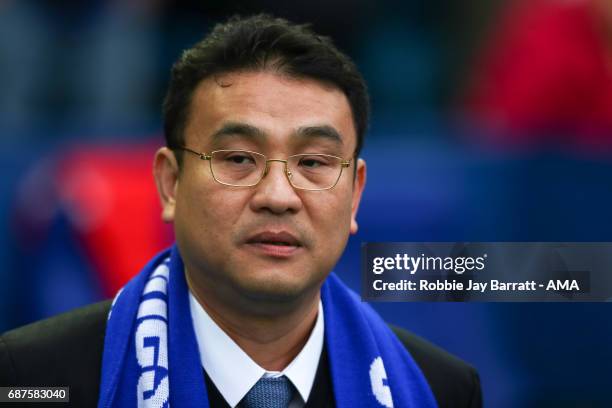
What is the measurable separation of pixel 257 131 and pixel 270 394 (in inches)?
29.2

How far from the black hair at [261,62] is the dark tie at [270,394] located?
27.5 inches

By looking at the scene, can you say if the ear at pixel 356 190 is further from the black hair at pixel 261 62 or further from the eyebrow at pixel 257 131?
the eyebrow at pixel 257 131

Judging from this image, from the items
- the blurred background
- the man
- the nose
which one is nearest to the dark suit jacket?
the man

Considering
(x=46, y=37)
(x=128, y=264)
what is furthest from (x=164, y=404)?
(x=46, y=37)

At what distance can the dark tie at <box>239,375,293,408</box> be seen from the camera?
2777mm

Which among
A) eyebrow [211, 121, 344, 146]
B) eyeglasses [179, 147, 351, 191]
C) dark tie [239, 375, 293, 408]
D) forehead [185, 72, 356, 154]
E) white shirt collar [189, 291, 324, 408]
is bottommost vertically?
dark tie [239, 375, 293, 408]

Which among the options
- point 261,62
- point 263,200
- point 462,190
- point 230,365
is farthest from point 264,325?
point 462,190

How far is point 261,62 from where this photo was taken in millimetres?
2809

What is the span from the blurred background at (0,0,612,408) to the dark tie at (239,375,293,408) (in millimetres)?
1266

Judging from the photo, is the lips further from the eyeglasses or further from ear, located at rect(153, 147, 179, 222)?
ear, located at rect(153, 147, 179, 222)

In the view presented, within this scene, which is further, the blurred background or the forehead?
the blurred background

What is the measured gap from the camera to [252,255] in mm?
2658

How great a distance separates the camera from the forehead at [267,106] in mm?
2695

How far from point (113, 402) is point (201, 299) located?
41 centimetres
